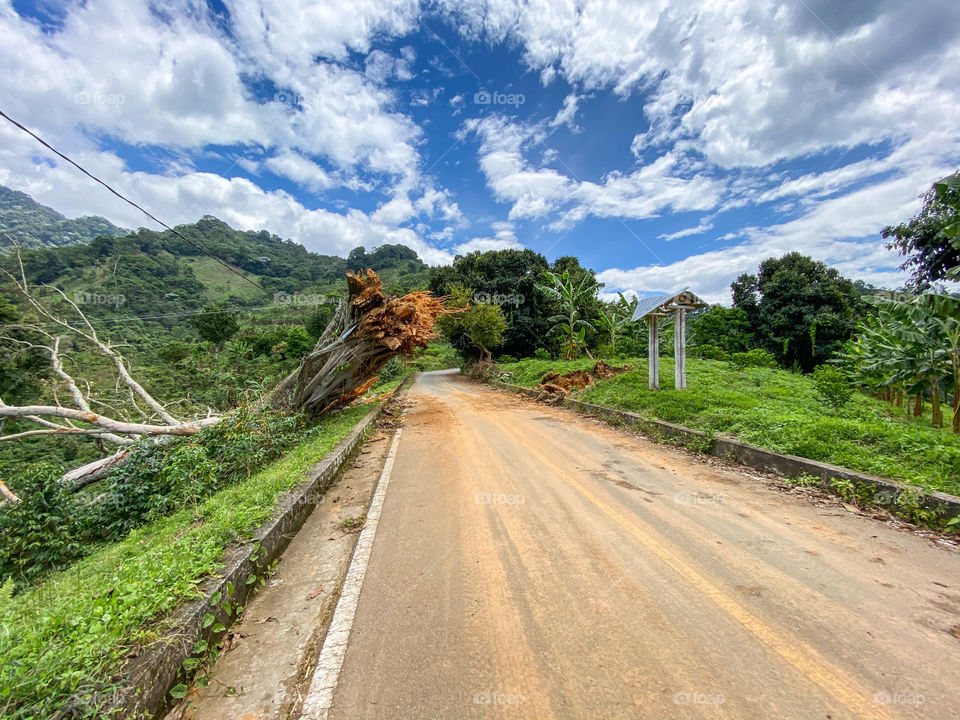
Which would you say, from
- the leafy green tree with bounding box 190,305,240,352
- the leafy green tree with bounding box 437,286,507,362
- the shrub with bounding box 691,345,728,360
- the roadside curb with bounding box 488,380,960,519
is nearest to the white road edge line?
the roadside curb with bounding box 488,380,960,519

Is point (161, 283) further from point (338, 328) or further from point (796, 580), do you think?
point (796, 580)

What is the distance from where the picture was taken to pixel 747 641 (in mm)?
2182

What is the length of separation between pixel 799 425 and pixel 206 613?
7046 millimetres

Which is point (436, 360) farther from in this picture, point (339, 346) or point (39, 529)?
point (39, 529)

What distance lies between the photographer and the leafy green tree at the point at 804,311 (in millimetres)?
22578

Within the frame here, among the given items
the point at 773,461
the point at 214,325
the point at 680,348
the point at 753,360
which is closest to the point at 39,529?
the point at 773,461

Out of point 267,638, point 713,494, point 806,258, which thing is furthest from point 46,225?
point 806,258

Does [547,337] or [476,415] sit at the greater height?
[547,337]

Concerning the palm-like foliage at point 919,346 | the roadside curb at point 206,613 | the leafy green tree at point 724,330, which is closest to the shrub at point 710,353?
the leafy green tree at point 724,330

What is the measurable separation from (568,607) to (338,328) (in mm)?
8253

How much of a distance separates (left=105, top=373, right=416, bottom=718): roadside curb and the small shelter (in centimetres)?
808

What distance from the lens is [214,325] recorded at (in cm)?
3003

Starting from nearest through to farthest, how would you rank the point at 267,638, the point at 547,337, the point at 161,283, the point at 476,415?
the point at 267,638 < the point at 476,415 < the point at 547,337 < the point at 161,283

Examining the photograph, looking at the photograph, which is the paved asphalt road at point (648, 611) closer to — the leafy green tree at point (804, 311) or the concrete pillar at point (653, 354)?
the concrete pillar at point (653, 354)
